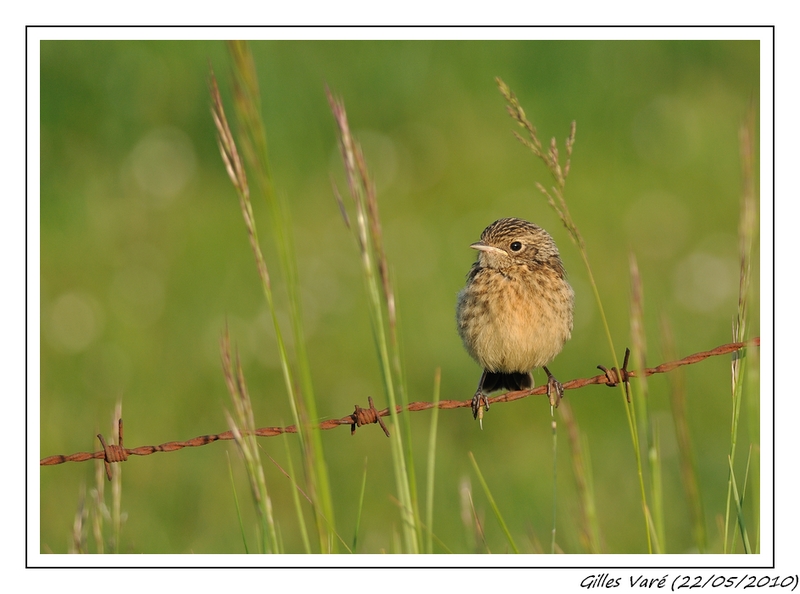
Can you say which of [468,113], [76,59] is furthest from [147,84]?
[468,113]

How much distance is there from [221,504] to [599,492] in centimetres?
307

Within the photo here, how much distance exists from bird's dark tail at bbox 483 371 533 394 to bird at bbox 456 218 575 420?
0.25m

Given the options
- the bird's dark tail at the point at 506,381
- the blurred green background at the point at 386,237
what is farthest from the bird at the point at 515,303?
the blurred green background at the point at 386,237

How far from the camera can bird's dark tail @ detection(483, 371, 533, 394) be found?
19.2ft

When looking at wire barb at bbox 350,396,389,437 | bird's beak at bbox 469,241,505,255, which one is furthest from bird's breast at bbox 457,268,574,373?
wire barb at bbox 350,396,389,437

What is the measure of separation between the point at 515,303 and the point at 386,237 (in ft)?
14.6

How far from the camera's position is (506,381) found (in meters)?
5.89

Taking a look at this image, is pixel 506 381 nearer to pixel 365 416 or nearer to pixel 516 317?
pixel 516 317

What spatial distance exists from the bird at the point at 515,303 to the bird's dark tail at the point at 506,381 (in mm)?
246

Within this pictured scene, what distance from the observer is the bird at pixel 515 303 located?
5.19m

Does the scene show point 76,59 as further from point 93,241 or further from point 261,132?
point 261,132

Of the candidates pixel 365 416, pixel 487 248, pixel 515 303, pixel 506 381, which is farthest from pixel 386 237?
pixel 365 416

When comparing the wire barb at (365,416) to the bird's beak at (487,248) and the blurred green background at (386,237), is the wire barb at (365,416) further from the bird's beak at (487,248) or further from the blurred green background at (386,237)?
the blurred green background at (386,237)

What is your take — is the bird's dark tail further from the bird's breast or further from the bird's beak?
the bird's beak
